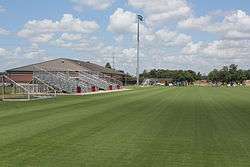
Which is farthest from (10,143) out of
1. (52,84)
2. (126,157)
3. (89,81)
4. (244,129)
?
(89,81)

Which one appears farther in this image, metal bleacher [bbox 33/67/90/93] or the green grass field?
metal bleacher [bbox 33/67/90/93]

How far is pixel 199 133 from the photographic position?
1631cm

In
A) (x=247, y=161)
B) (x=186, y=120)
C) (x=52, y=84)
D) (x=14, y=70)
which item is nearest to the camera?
(x=247, y=161)

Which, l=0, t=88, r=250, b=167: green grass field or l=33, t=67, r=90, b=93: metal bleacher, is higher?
l=33, t=67, r=90, b=93: metal bleacher

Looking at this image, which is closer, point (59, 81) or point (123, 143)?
point (123, 143)

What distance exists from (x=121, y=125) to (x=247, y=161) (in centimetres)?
836

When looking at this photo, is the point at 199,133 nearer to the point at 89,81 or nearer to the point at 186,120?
the point at 186,120

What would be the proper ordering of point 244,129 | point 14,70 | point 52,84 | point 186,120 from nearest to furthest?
point 244,129
point 186,120
point 52,84
point 14,70

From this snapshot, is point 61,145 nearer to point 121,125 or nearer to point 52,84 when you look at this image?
point 121,125

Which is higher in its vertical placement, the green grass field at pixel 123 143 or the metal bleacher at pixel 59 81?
the metal bleacher at pixel 59 81

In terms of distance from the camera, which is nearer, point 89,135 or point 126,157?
point 126,157

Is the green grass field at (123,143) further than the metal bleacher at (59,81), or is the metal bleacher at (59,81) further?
the metal bleacher at (59,81)

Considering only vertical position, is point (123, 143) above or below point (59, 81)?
below

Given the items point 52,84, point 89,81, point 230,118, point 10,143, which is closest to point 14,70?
point 89,81
